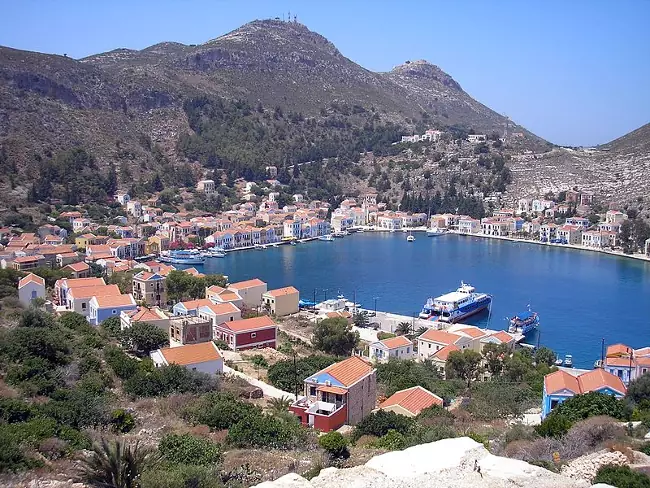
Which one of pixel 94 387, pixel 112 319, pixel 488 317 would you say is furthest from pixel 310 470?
pixel 488 317

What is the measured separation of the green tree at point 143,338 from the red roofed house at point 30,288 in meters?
5.61

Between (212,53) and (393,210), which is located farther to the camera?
(212,53)

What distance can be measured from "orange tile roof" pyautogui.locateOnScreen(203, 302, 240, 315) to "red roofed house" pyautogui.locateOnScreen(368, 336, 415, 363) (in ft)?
13.9

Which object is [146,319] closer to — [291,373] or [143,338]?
[143,338]

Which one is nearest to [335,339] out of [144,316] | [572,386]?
[144,316]

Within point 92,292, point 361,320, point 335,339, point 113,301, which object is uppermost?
point 92,292

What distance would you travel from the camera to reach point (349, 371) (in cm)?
1129

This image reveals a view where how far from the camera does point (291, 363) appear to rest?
44.6 ft

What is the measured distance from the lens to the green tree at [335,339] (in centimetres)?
1780

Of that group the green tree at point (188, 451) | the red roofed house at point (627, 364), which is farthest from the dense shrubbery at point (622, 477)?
the red roofed house at point (627, 364)

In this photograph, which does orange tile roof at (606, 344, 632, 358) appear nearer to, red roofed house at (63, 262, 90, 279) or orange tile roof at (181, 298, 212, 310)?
orange tile roof at (181, 298, 212, 310)

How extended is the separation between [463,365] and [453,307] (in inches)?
358

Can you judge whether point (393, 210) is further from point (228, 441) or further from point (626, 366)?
point (228, 441)

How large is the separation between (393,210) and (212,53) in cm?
3536
